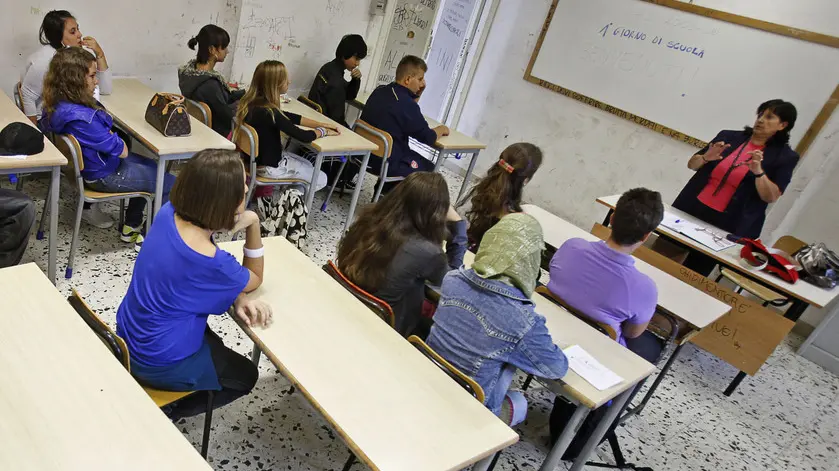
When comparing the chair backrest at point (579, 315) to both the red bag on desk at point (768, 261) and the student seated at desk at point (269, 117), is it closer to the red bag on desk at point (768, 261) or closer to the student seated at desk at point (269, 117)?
the red bag on desk at point (768, 261)

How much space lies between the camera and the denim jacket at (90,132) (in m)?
2.42

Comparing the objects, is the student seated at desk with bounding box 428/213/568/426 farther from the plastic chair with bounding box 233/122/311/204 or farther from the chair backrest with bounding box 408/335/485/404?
the plastic chair with bounding box 233/122/311/204

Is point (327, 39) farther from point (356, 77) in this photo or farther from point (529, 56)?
point (529, 56)

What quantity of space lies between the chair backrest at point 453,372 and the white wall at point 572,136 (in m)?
3.69

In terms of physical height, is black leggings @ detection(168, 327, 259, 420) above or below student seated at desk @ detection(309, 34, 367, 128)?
below

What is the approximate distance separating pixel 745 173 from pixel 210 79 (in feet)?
11.2

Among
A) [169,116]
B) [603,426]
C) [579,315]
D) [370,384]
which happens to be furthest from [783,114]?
[169,116]

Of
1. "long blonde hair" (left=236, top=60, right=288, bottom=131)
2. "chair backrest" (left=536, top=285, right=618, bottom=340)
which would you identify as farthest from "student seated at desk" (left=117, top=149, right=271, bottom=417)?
"long blonde hair" (left=236, top=60, right=288, bottom=131)

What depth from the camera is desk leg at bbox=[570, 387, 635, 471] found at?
78.6 inches

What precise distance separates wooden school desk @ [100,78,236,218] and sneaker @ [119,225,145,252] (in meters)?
0.21

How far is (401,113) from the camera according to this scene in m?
3.80

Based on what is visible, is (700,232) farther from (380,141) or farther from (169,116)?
(169,116)

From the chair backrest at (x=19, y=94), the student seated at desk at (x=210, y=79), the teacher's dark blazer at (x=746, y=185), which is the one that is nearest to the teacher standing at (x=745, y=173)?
the teacher's dark blazer at (x=746, y=185)

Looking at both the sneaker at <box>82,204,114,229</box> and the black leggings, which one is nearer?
the black leggings
